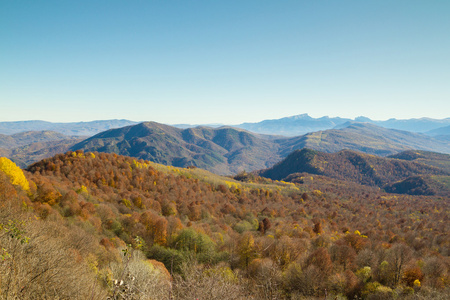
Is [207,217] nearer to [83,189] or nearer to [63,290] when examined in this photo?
[83,189]

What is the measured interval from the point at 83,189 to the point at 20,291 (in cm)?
8602

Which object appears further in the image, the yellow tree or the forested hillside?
the yellow tree

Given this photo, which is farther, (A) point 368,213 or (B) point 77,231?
(A) point 368,213

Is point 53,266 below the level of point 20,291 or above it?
below

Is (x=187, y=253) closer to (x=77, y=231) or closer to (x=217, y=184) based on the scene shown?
(x=77, y=231)

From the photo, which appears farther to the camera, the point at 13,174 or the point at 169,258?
the point at 13,174

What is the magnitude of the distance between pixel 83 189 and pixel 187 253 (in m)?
59.8

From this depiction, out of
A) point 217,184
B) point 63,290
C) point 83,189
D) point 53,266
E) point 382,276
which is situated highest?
point 53,266

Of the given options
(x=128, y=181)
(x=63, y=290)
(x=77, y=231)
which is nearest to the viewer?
(x=63, y=290)

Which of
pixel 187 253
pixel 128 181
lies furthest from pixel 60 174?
pixel 187 253

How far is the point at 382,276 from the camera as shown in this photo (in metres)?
42.8

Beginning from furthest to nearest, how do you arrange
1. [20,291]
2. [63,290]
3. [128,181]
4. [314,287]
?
[128,181]
[314,287]
[63,290]
[20,291]

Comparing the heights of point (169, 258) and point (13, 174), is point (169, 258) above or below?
below

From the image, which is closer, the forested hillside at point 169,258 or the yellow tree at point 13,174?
the forested hillside at point 169,258
